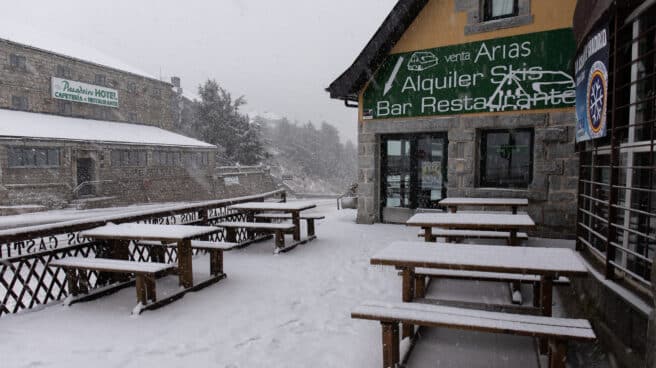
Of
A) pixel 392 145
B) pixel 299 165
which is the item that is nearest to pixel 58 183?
pixel 392 145

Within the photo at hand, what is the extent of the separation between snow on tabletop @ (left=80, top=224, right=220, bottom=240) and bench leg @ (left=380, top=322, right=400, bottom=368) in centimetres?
310

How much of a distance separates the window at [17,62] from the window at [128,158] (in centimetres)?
835

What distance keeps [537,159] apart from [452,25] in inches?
151

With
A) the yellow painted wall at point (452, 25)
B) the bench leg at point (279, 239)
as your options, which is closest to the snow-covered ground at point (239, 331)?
the bench leg at point (279, 239)

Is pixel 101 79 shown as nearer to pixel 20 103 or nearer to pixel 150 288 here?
pixel 20 103

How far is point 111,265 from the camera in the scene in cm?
484

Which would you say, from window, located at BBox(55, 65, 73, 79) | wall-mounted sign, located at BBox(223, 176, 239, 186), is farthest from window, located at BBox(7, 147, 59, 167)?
wall-mounted sign, located at BBox(223, 176, 239, 186)

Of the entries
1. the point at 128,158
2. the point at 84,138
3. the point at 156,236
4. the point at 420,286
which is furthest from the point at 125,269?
the point at 128,158

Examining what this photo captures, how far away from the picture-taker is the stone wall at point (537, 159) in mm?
8547

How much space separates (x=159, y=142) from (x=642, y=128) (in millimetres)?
33666

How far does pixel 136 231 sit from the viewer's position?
17.9 feet

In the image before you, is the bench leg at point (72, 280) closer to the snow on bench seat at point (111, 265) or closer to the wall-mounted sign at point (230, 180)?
the snow on bench seat at point (111, 265)

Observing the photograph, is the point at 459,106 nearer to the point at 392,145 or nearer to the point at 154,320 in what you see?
the point at 392,145

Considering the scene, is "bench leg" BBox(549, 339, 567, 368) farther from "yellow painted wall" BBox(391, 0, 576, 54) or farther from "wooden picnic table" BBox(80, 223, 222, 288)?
"yellow painted wall" BBox(391, 0, 576, 54)
